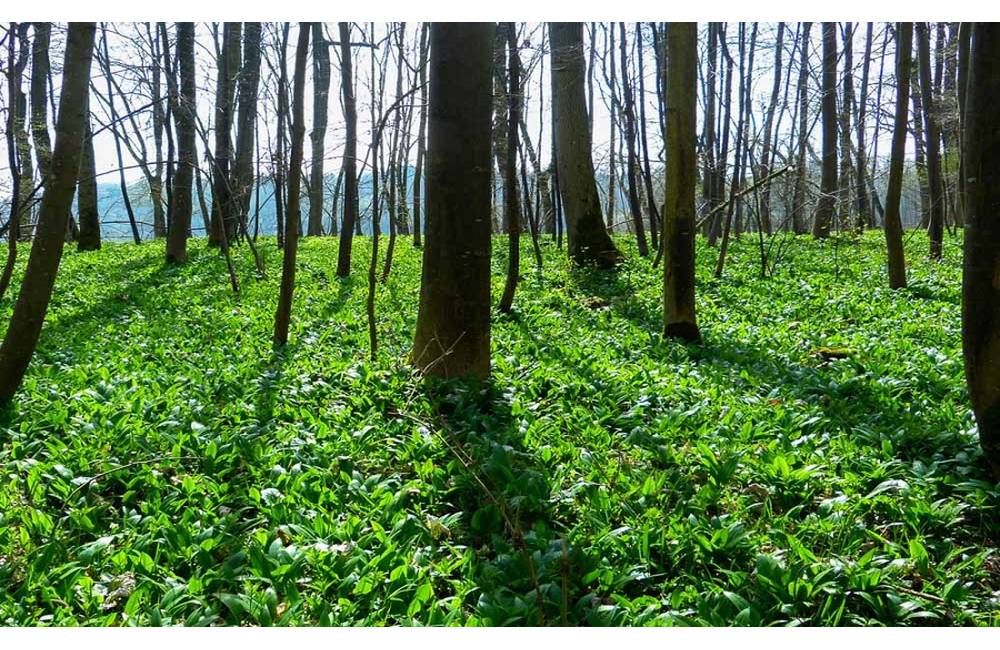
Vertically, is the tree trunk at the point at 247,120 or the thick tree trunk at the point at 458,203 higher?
the tree trunk at the point at 247,120

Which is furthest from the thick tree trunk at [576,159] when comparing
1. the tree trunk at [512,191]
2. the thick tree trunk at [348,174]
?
the thick tree trunk at [348,174]

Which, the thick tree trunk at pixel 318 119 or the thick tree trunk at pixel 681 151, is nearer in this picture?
the thick tree trunk at pixel 681 151

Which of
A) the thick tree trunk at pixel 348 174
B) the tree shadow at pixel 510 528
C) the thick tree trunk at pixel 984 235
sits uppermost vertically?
the thick tree trunk at pixel 348 174

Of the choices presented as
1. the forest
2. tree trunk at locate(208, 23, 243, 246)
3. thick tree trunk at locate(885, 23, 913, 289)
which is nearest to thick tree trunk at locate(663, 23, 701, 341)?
the forest

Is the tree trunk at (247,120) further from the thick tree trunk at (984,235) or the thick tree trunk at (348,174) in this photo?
the thick tree trunk at (984,235)

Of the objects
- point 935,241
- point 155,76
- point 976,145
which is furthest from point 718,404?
point 155,76

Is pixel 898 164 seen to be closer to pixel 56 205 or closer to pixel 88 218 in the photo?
pixel 56 205

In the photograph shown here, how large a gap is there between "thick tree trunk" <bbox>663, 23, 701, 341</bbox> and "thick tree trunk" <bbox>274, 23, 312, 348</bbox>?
10.5 ft

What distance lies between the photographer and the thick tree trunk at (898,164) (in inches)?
320

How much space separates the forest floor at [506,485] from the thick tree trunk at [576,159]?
4.56m

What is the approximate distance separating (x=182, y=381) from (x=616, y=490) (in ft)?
10.9

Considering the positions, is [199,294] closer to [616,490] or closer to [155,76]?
[616,490]

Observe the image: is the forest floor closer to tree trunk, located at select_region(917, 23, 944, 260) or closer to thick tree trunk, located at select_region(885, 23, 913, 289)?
thick tree trunk, located at select_region(885, 23, 913, 289)

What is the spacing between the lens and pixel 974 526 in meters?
2.88
